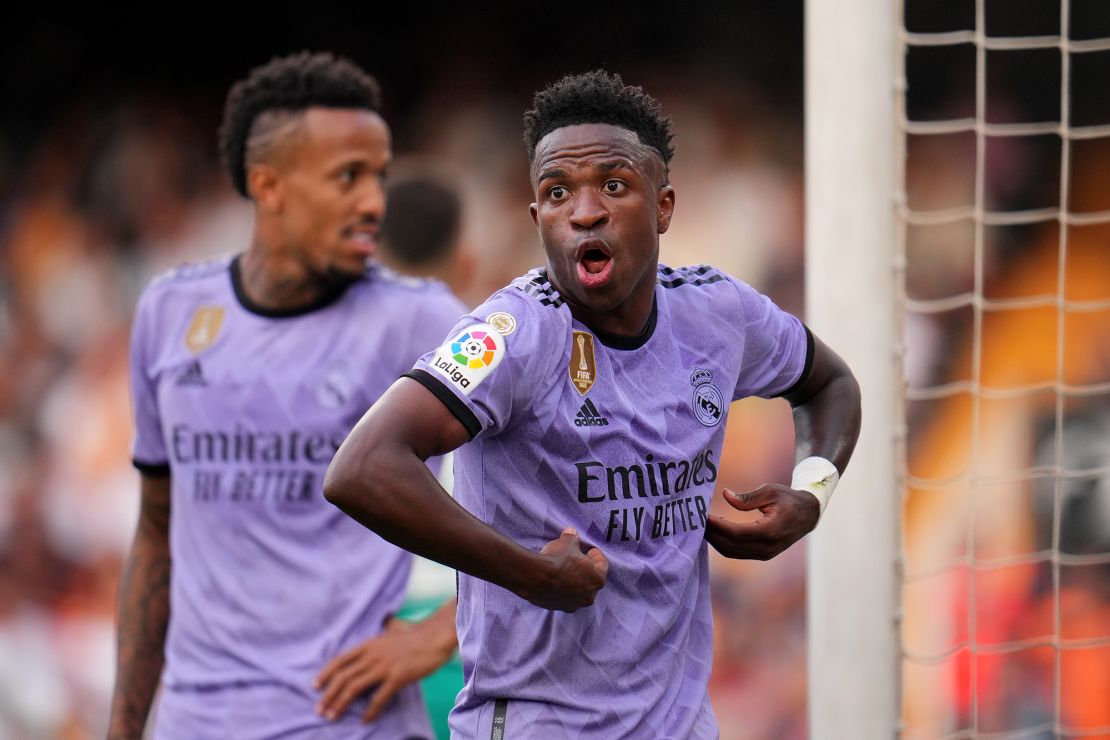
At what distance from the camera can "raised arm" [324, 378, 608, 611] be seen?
208 centimetres

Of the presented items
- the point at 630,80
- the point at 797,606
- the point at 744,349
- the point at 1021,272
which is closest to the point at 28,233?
the point at 630,80

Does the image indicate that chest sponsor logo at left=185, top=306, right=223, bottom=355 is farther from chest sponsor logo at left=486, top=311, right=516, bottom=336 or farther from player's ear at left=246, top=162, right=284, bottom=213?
chest sponsor logo at left=486, top=311, right=516, bottom=336

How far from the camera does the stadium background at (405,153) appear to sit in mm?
5316

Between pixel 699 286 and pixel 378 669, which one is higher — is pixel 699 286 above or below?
above

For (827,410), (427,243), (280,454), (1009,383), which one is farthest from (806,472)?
(1009,383)

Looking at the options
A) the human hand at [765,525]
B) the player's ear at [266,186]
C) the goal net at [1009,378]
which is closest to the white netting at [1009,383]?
the goal net at [1009,378]

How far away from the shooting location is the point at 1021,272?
5270 millimetres

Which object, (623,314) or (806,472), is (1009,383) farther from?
(623,314)

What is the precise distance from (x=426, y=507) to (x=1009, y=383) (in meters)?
3.66

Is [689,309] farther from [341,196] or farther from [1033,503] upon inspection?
[1033,503]

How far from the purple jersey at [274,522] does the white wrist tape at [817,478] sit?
922 mm

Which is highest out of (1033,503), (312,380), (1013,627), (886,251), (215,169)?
(215,169)

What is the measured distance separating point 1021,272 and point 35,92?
14.4ft

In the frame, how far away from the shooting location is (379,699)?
313cm
